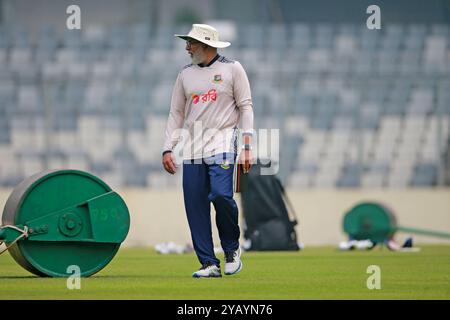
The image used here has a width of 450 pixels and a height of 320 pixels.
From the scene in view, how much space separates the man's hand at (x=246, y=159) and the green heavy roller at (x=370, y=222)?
683cm

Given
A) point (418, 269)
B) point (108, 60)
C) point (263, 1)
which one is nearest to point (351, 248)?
point (418, 269)

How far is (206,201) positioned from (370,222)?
23.7 feet

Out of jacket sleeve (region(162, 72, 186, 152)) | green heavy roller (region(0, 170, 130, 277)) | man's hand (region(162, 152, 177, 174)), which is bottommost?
green heavy roller (region(0, 170, 130, 277))

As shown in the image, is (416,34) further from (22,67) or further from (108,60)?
(22,67)

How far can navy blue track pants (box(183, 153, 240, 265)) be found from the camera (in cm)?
870

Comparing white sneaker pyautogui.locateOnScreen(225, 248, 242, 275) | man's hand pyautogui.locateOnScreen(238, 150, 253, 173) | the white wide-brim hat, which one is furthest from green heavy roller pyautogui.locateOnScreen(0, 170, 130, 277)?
the white wide-brim hat

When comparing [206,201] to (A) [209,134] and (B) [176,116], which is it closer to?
(A) [209,134]

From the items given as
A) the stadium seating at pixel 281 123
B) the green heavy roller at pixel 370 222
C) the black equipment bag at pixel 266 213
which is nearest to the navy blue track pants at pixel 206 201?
the black equipment bag at pixel 266 213

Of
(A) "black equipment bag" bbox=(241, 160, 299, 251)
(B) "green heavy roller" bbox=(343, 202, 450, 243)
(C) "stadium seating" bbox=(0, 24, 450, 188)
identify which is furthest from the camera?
(C) "stadium seating" bbox=(0, 24, 450, 188)

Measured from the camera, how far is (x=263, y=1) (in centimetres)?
2555

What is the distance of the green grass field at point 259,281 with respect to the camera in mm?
7246

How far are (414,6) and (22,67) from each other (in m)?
10.0

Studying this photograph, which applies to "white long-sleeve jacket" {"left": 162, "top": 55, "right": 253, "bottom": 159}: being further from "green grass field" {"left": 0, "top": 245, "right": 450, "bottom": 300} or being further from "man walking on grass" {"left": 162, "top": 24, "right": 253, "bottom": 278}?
"green grass field" {"left": 0, "top": 245, "right": 450, "bottom": 300}

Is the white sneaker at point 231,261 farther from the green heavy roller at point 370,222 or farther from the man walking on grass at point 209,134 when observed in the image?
the green heavy roller at point 370,222
